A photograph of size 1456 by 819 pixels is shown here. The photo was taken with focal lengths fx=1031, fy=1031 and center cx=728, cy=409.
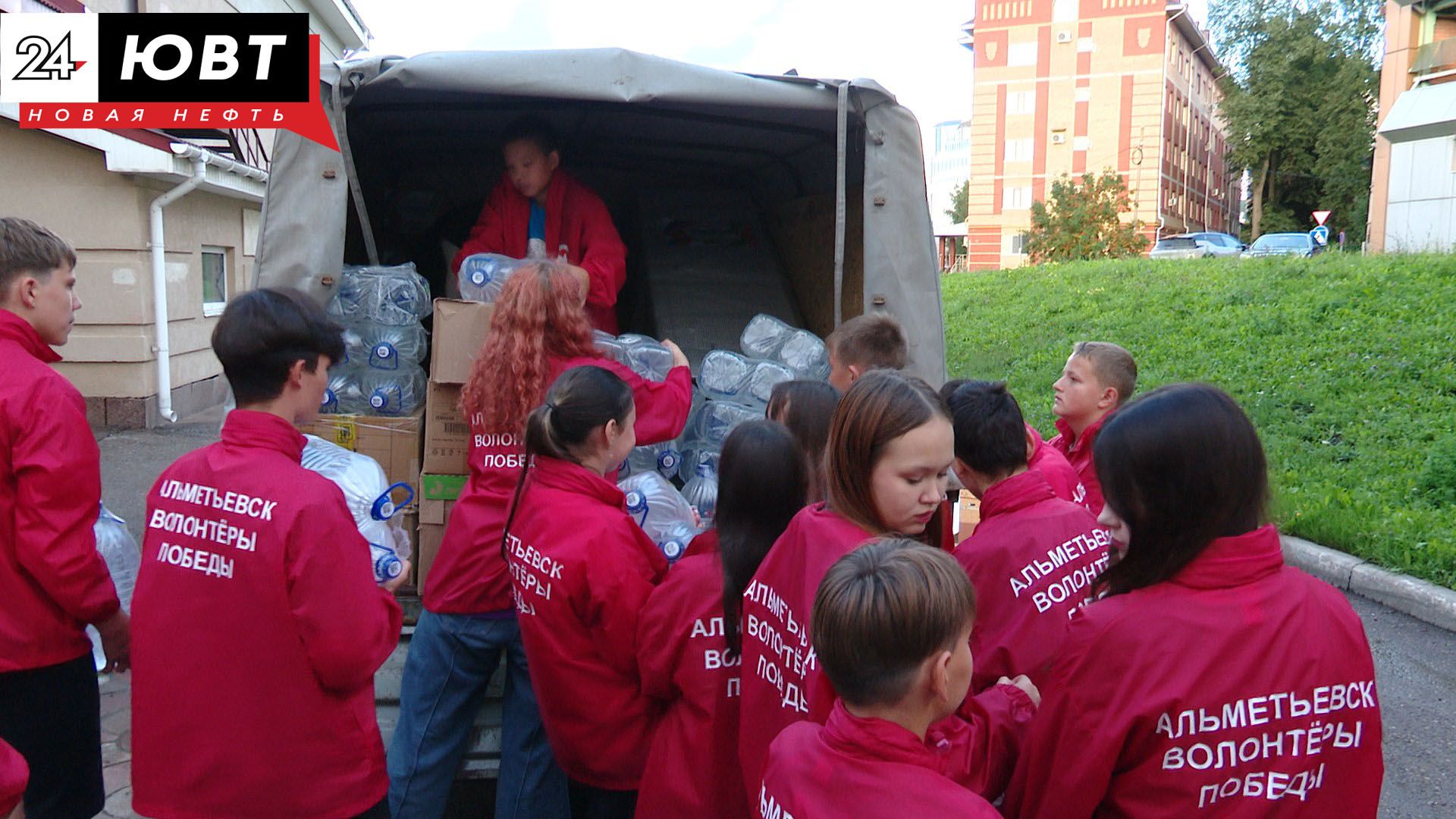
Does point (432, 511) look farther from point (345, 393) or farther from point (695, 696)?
point (695, 696)

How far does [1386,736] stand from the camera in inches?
179

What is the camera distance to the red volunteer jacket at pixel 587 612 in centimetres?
246

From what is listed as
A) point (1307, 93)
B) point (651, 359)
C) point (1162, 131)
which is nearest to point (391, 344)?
point (651, 359)

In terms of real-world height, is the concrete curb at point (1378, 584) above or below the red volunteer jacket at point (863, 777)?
below

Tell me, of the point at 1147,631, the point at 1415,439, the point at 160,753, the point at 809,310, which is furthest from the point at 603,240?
the point at 1415,439

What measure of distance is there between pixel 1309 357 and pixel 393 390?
33.6 feet

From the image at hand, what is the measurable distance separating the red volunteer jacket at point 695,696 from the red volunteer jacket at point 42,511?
4.63ft

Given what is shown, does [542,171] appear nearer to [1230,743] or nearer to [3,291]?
[3,291]

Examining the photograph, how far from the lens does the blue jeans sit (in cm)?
294

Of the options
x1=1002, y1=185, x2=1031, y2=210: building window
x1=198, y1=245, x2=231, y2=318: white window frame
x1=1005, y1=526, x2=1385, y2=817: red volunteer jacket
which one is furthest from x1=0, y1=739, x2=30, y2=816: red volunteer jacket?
x1=1002, y1=185, x2=1031, y2=210: building window

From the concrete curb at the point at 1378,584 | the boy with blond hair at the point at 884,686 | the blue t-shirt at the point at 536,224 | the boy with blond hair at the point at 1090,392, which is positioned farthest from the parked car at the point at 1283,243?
the boy with blond hair at the point at 884,686

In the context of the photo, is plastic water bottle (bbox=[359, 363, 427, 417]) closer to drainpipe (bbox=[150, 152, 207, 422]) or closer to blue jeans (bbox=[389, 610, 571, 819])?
blue jeans (bbox=[389, 610, 571, 819])

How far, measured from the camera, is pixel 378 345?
12.2 ft

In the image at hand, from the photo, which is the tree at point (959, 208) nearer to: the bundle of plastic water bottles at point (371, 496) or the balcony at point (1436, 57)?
the balcony at point (1436, 57)
